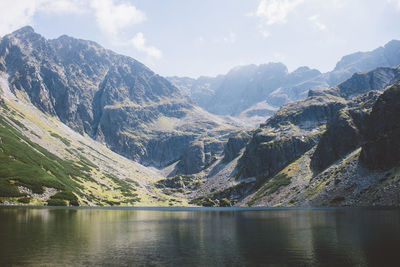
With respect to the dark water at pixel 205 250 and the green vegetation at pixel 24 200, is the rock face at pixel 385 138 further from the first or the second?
the green vegetation at pixel 24 200

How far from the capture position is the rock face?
172 m

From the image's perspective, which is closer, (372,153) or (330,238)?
(330,238)

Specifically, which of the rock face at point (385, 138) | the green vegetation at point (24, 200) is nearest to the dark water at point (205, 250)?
the rock face at point (385, 138)

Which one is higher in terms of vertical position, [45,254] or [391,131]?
[391,131]

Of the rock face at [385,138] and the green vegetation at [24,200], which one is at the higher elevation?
the rock face at [385,138]

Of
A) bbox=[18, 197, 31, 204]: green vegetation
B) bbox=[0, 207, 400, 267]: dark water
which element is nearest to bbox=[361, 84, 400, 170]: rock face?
bbox=[0, 207, 400, 267]: dark water

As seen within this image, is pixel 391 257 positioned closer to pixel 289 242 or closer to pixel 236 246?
pixel 289 242

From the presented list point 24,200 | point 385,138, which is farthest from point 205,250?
point 385,138

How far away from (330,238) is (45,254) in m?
46.9

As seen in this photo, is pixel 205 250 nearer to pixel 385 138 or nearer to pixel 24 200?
pixel 24 200

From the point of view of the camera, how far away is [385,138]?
18200 cm

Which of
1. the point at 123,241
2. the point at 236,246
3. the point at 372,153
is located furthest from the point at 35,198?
the point at 372,153

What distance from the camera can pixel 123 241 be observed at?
54625 mm

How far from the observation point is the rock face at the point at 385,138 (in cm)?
17238
